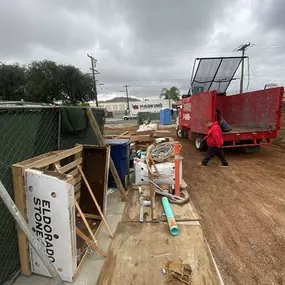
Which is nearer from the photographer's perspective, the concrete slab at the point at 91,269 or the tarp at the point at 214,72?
the concrete slab at the point at 91,269

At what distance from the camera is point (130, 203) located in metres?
4.12

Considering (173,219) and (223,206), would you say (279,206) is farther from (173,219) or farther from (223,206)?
(173,219)

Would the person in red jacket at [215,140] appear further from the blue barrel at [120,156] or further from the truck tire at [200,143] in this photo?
the blue barrel at [120,156]

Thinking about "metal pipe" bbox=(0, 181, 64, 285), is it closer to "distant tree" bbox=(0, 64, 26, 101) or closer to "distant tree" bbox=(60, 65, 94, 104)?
"distant tree" bbox=(60, 65, 94, 104)

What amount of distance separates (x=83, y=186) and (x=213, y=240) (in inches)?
90.8

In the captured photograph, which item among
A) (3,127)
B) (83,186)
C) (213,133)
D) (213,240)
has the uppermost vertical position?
(3,127)

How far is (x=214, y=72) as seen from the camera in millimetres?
9547

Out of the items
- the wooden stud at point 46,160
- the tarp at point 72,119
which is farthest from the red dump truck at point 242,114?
the wooden stud at point 46,160

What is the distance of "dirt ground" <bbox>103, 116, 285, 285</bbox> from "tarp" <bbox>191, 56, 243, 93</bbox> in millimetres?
4477

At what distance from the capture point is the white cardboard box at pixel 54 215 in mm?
2105

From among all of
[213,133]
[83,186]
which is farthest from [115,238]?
[213,133]

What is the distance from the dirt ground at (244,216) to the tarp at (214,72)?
4477 millimetres

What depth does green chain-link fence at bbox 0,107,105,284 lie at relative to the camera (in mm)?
2242

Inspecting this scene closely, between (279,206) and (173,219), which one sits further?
(279,206)
